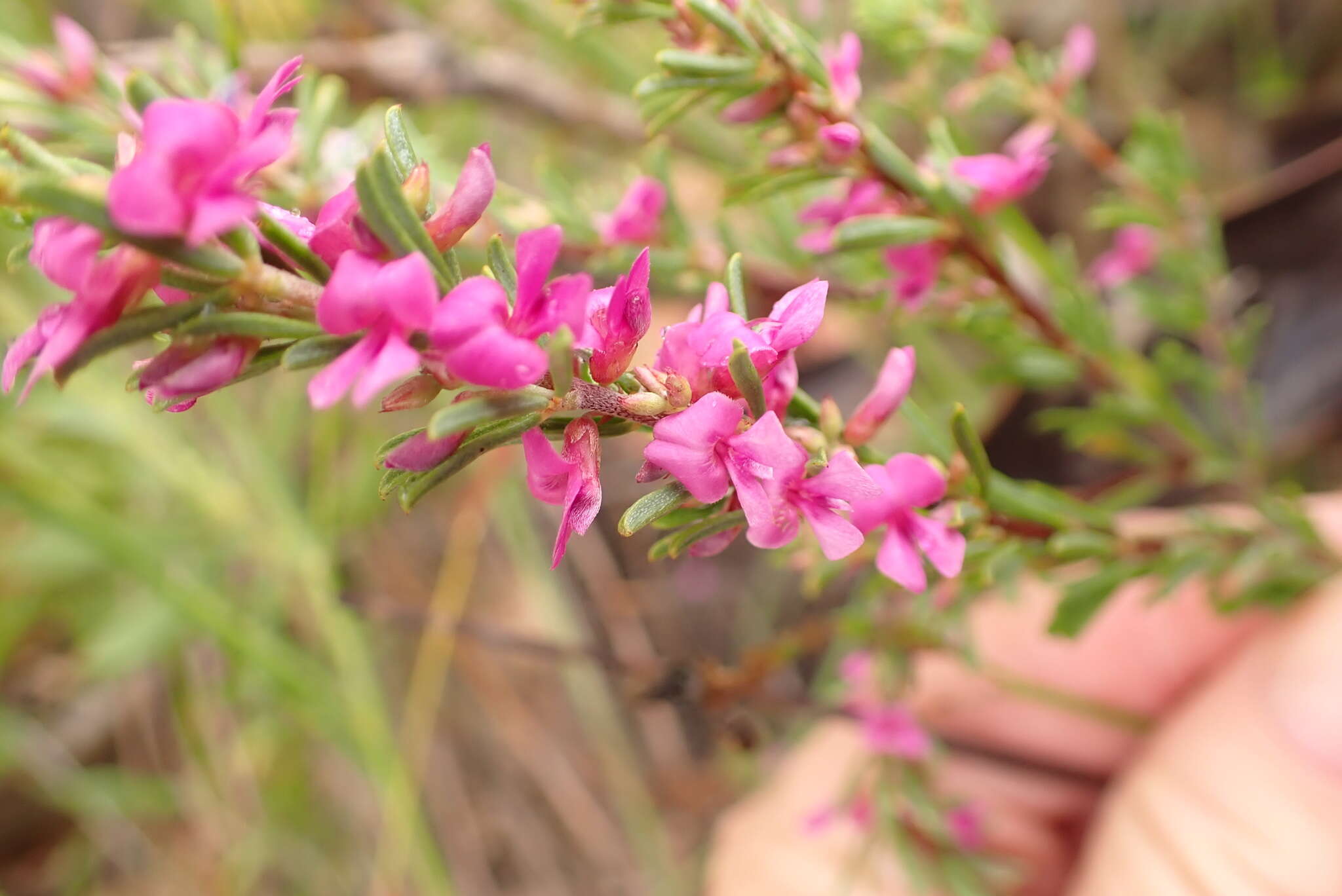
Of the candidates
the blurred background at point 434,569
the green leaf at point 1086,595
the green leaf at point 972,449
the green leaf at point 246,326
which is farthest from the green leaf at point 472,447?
the blurred background at point 434,569

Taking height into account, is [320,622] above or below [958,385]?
below

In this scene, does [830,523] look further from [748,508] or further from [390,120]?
[390,120]

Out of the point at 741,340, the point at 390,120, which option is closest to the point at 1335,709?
the point at 741,340

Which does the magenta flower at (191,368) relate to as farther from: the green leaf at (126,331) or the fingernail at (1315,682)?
the fingernail at (1315,682)

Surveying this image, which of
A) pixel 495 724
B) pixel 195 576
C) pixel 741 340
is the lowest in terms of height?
pixel 495 724

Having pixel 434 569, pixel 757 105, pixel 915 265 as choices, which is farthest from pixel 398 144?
pixel 434 569

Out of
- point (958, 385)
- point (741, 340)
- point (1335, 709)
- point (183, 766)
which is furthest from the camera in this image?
point (183, 766)

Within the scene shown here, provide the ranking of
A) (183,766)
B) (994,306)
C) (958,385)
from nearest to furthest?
(994,306) < (958,385) < (183,766)
